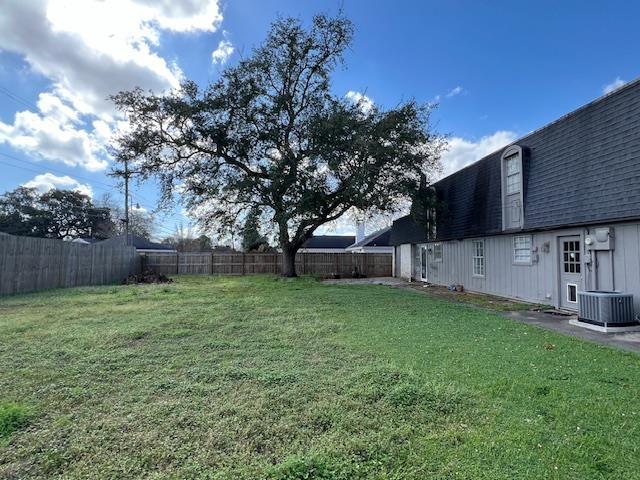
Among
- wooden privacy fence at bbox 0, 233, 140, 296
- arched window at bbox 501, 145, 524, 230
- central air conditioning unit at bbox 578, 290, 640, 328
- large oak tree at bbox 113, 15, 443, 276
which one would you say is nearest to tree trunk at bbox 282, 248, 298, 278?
large oak tree at bbox 113, 15, 443, 276

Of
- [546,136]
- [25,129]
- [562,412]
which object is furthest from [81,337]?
[25,129]

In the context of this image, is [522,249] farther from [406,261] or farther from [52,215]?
[52,215]

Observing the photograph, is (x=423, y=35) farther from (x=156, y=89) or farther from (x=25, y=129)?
(x=25, y=129)

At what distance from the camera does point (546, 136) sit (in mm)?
9609

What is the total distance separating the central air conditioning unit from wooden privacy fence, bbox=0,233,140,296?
15.5 metres

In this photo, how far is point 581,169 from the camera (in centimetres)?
823

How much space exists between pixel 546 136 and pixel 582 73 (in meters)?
3.45

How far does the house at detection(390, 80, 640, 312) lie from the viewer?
7293mm

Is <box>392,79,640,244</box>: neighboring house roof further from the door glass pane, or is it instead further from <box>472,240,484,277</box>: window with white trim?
<box>472,240,484,277</box>: window with white trim

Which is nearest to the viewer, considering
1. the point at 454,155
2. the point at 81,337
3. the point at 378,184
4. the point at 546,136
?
the point at 81,337

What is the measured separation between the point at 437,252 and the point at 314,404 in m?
14.4

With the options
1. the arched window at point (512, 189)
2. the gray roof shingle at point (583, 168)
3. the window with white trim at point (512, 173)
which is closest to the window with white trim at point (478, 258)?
the gray roof shingle at point (583, 168)

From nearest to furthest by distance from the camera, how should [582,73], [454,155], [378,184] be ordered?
[582,73]
[378,184]
[454,155]

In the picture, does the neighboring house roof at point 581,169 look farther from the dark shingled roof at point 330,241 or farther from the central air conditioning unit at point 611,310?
the dark shingled roof at point 330,241
